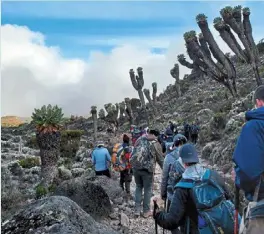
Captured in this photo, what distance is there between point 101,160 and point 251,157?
8230mm

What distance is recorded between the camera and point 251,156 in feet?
9.24

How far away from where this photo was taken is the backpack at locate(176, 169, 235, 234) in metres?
3.58

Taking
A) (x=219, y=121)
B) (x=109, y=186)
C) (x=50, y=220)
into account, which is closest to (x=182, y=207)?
(x=50, y=220)

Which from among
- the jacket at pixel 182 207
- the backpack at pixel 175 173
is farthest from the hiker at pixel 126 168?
the jacket at pixel 182 207

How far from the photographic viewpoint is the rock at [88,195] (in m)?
8.49

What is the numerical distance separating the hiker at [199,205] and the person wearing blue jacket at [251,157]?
705mm

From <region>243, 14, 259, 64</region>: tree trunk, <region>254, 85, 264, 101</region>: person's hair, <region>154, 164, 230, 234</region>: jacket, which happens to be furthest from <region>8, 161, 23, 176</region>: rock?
<region>243, 14, 259, 64</region>: tree trunk

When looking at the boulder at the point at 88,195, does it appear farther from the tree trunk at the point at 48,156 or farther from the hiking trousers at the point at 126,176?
the tree trunk at the point at 48,156

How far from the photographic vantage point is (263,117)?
115 inches

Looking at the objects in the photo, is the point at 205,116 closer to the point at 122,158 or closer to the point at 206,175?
the point at 122,158

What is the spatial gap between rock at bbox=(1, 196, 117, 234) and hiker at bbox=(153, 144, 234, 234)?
0.83 metres

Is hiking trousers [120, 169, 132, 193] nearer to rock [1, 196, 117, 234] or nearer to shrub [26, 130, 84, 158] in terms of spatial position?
rock [1, 196, 117, 234]

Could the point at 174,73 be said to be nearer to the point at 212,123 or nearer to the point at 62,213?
the point at 212,123

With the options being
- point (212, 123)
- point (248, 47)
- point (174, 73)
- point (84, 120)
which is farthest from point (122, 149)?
point (84, 120)
